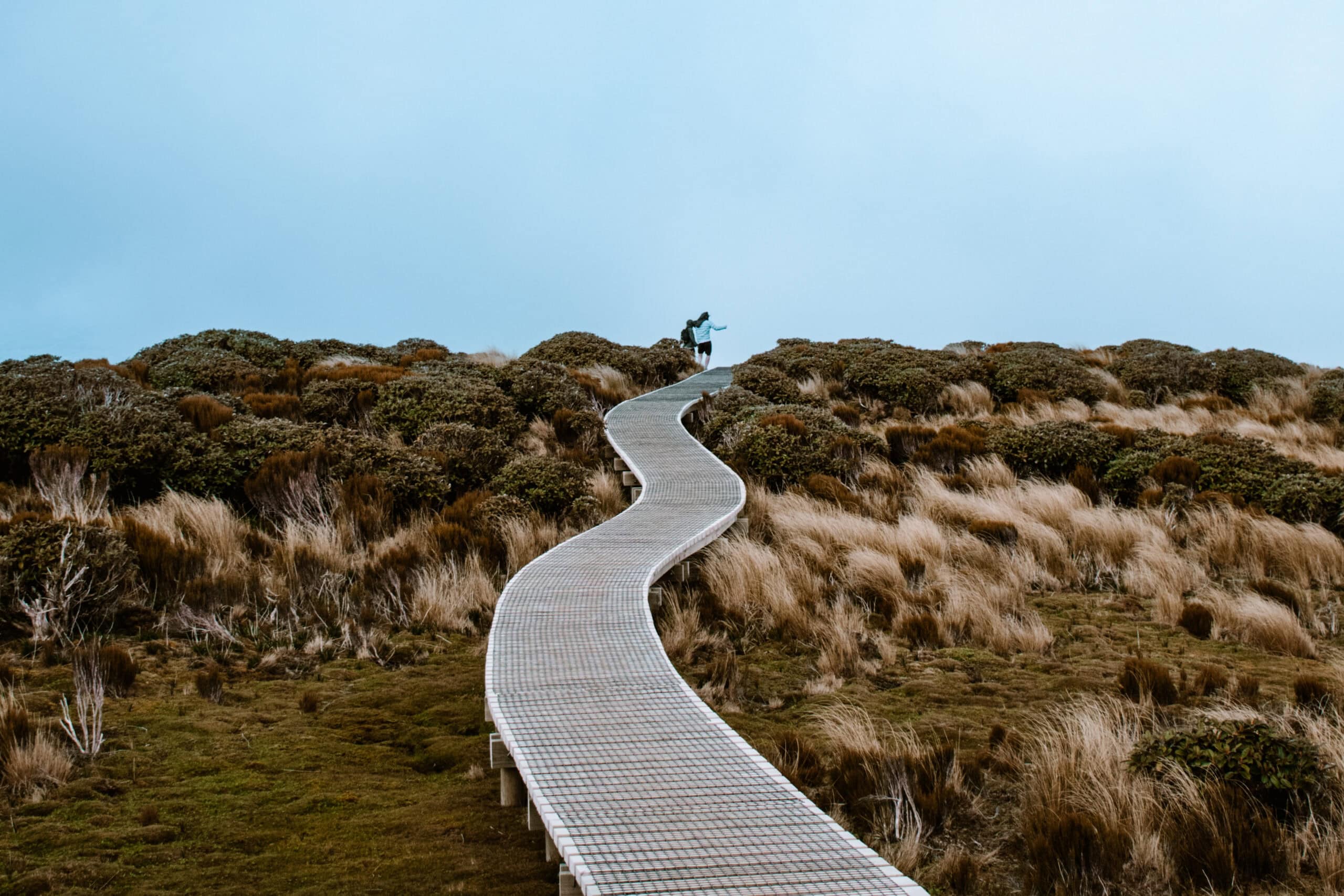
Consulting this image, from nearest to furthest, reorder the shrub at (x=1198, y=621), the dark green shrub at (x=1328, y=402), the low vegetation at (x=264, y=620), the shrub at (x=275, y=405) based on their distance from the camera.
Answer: the low vegetation at (x=264, y=620)
the shrub at (x=1198, y=621)
the shrub at (x=275, y=405)
the dark green shrub at (x=1328, y=402)

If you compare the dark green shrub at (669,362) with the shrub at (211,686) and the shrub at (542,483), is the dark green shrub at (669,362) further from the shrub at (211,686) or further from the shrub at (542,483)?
the shrub at (211,686)

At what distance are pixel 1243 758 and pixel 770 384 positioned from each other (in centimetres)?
1707

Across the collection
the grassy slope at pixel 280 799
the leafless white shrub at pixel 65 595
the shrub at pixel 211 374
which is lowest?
the grassy slope at pixel 280 799

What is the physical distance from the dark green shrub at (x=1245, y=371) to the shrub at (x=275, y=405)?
21.6 meters

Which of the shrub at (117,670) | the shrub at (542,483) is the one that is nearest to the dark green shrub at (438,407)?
the shrub at (542,483)

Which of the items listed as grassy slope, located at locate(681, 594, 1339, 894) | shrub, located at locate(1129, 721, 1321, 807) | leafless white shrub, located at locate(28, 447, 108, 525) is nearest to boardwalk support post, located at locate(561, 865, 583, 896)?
grassy slope, located at locate(681, 594, 1339, 894)

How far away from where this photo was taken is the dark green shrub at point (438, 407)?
16.4 m

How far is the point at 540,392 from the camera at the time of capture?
63.1 feet

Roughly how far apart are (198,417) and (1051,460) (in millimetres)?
13020

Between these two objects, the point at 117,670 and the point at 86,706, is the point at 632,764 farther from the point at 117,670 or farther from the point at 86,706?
the point at 117,670

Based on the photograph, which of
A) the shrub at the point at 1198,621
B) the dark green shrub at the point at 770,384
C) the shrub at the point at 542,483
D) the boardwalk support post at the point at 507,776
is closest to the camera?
the boardwalk support post at the point at 507,776

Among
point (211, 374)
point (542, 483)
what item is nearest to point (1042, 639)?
point (542, 483)

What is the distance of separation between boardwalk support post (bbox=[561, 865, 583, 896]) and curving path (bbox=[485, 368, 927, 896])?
0.15 metres

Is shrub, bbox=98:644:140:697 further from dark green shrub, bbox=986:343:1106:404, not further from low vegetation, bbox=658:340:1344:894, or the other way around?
dark green shrub, bbox=986:343:1106:404
